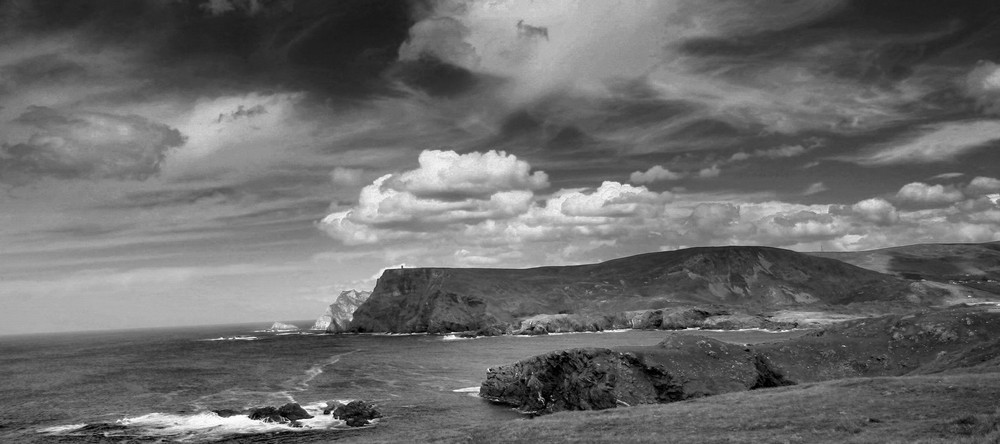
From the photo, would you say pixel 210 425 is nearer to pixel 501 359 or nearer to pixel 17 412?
pixel 17 412

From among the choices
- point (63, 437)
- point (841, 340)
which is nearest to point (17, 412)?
point (63, 437)

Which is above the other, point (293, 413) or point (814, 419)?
point (814, 419)

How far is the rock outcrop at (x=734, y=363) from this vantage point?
6575cm

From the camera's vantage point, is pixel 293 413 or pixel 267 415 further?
pixel 293 413

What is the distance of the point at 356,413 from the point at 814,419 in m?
49.7

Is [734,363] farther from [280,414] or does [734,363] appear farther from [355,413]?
[280,414]

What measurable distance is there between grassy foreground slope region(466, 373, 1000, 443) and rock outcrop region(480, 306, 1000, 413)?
63.8ft

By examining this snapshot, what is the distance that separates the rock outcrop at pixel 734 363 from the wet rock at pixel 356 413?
18.4 meters

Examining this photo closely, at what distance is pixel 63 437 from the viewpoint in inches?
2393

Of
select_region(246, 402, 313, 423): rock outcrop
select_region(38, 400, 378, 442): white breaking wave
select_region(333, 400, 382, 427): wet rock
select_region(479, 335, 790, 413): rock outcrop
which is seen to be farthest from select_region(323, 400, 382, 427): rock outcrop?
select_region(479, 335, 790, 413): rock outcrop

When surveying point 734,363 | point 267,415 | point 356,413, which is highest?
point 734,363

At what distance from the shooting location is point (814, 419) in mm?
34000

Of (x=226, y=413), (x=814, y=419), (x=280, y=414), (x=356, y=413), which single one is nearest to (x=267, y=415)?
(x=280, y=414)

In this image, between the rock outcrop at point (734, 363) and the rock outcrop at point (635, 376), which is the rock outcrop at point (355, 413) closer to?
the rock outcrop at point (635, 376)
